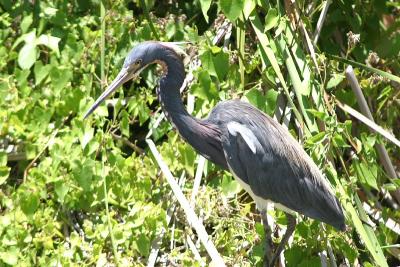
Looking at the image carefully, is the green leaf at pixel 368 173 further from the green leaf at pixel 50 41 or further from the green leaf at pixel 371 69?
the green leaf at pixel 50 41

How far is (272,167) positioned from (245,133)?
18 centimetres

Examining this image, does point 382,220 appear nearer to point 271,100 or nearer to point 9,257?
point 271,100

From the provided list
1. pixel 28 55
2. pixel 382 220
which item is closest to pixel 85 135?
pixel 28 55

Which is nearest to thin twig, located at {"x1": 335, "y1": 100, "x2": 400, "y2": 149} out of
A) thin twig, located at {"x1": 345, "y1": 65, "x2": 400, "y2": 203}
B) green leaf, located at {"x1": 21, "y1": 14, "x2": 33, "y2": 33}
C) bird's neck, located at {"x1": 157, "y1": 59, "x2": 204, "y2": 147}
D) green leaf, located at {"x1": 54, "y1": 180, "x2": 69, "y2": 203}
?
thin twig, located at {"x1": 345, "y1": 65, "x2": 400, "y2": 203}

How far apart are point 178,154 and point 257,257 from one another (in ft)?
2.25

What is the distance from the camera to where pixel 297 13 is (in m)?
4.73

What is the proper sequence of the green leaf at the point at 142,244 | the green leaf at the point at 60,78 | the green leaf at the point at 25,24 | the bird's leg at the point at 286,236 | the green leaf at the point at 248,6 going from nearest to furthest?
the bird's leg at the point at 286,236 → the green leaf at the point at 248,6 → the green leaf at the point at 142,244 → the green leaf at the point at 60,78 → the green leaf at the point at 25,24

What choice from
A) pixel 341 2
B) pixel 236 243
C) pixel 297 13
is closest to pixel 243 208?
pixel 236 243

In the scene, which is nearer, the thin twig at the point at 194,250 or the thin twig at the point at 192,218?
the thin twig at the point at 192,218

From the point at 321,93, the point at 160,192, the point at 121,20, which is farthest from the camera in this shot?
the point at 121,20

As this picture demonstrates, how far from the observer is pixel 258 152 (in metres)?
4.19

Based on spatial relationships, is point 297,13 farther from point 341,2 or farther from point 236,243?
point 236,243

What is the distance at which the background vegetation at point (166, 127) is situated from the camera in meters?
4.46

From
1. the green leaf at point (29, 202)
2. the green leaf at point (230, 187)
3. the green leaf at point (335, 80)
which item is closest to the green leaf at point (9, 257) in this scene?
the green leaf at point (29, 202)
